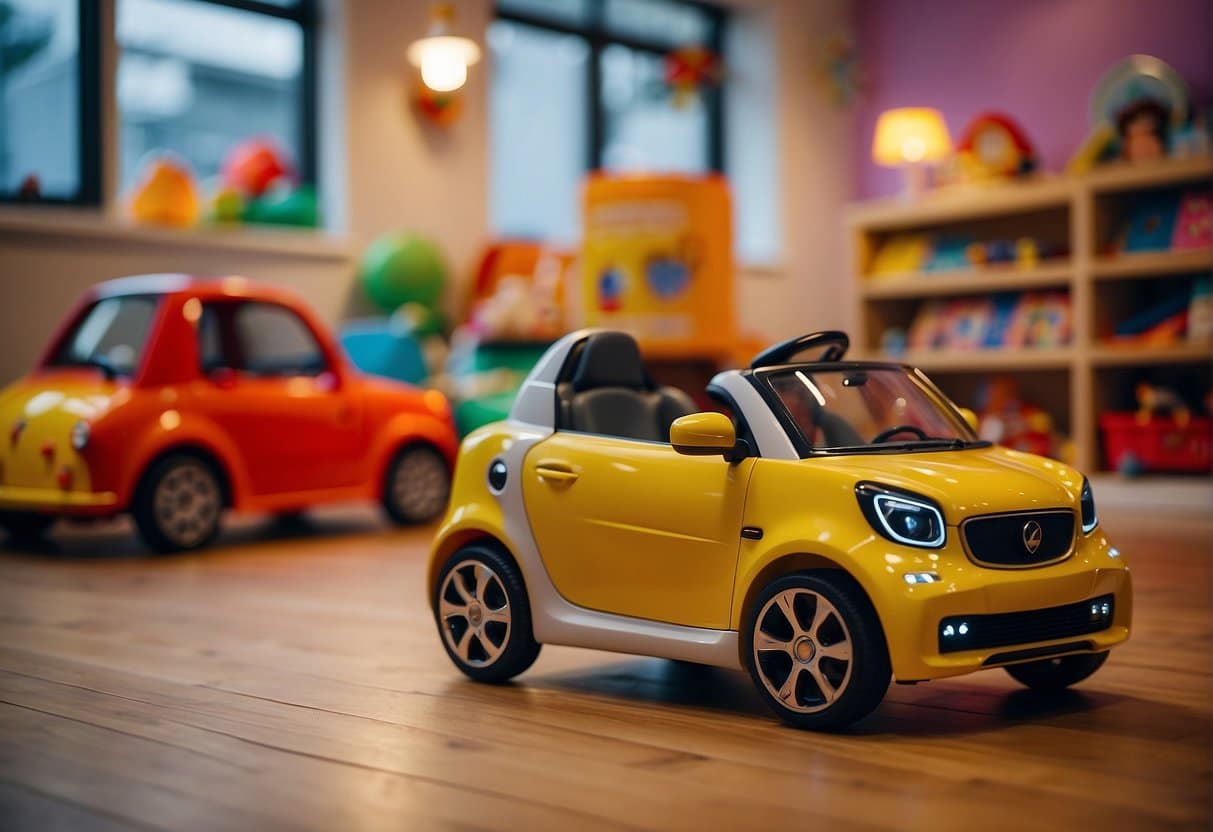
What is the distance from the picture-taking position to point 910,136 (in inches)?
432

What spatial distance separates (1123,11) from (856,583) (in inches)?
381

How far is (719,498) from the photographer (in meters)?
3.36

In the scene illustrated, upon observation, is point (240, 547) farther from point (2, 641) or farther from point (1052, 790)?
point (1052, 790)

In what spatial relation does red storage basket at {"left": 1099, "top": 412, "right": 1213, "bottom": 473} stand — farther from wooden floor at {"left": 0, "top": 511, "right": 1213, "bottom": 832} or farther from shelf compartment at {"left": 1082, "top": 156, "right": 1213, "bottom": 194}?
wooden floor at {"left": 0, "top": 511, "right": 1213, "bottom": 832}

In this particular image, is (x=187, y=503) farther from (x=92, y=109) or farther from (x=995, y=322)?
(x=995, y=322)

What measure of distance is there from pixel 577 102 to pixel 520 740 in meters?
9.87

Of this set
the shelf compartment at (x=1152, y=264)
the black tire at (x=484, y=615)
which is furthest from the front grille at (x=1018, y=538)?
the shelf compartment at (x=1152, y=264)

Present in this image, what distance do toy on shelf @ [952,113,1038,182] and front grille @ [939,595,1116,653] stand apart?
23.7 ft

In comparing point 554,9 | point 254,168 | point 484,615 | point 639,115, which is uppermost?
point 554,9

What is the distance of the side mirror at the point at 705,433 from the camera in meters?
3.33

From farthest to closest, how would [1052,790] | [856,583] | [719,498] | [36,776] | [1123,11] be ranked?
1. [1123,11]
2. [719,498]
3. [856,583]
4. [36,776]
5. [1052,790]

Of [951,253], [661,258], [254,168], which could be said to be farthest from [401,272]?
[951,253]

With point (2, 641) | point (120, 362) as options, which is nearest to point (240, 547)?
point (120, 362)

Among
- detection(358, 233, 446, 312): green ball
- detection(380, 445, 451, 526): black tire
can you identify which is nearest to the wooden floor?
detection(380, 445, 451, 526): black tire
